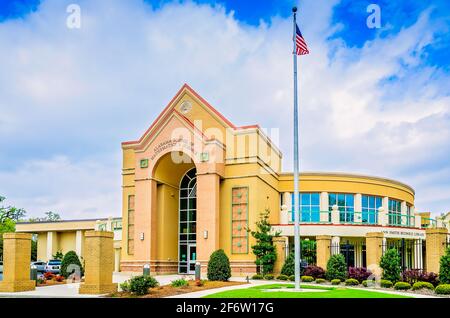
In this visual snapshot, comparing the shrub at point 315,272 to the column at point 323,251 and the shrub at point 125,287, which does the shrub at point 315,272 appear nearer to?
the column at point 323,251

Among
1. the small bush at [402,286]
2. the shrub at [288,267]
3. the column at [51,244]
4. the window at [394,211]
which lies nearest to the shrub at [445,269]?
the small bush at [402,286]

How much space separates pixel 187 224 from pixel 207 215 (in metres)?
4.69

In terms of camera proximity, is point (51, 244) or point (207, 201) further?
point (51, 244)

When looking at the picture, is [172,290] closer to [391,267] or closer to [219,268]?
[219,268]

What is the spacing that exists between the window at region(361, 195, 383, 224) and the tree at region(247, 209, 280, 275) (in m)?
11.1

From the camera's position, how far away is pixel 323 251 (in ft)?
108

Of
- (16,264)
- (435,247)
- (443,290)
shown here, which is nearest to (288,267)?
(435,247)

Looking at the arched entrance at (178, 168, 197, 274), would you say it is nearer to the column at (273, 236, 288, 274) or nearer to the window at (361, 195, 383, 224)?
the column at (273, 236, 288, 274)

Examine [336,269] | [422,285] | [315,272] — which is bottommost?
[422,285]

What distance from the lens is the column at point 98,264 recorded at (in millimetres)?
24844

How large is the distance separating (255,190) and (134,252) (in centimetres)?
937

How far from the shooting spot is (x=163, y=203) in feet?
128
